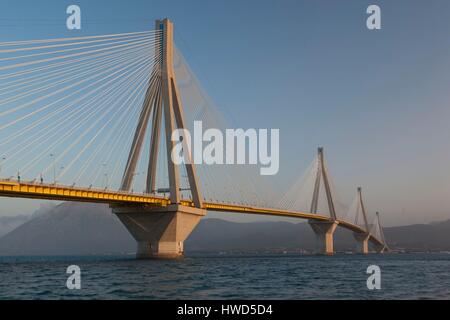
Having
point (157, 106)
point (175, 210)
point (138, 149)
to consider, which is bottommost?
point (175, 210)

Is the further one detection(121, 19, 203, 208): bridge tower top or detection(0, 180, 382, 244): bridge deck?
detection(121, 19, 203, 208): bridge tower top

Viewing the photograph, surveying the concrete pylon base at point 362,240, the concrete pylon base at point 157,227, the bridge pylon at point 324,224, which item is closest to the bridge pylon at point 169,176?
the concrete pylon base at point 157,227

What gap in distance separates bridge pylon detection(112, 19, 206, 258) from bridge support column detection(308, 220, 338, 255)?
228 ft

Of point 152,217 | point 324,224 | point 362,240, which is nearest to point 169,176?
point 152,217

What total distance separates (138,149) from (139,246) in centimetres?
1417

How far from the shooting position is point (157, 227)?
67.8 m

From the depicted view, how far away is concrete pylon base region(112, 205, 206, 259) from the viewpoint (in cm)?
6662

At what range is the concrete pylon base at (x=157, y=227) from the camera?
66.6 meters

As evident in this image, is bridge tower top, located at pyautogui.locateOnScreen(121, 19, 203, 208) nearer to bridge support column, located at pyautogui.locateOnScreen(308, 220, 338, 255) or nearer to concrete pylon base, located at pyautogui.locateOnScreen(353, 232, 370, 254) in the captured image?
bridge support column, located at pyautogui.locateOnScreen(308, 220, 338, 255)

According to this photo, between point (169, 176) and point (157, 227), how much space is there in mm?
7350

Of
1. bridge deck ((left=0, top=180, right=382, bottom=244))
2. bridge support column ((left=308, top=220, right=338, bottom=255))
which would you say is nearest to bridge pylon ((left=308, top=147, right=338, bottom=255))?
bridge support column ((left=308, top=220, right=338, bottom=255))
